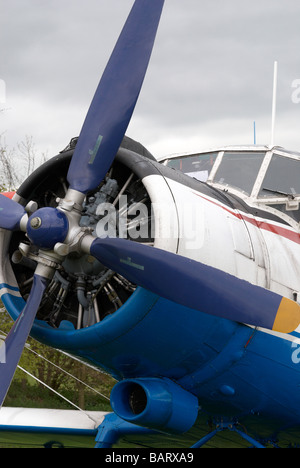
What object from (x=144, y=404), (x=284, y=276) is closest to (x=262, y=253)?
(x=284, y=276)

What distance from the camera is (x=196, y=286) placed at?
4945 millimetres

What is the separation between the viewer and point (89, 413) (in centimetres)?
884

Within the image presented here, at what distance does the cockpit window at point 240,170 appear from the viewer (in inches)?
283

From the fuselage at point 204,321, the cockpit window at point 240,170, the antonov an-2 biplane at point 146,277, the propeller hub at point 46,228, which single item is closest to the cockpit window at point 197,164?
the cockpit window at point 240,170

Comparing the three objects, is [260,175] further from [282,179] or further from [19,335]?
[19,335]

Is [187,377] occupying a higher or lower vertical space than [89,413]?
higher

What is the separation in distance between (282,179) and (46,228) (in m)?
3.16

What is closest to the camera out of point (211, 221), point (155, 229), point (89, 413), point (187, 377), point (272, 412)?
point (155, 229)

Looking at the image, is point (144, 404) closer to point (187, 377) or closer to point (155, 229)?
point (187, 377)

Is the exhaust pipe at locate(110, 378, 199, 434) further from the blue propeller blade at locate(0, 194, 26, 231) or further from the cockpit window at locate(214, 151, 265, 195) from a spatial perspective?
the cockpit window at locate(214, 151, 265, 195)

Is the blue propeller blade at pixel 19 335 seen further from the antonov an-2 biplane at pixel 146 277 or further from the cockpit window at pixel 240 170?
the cockpit window at pixel 240 170

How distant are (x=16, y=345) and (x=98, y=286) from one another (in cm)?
85

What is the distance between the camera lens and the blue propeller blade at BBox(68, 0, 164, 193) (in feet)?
18.1

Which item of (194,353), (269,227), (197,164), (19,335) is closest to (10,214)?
(19,335)
